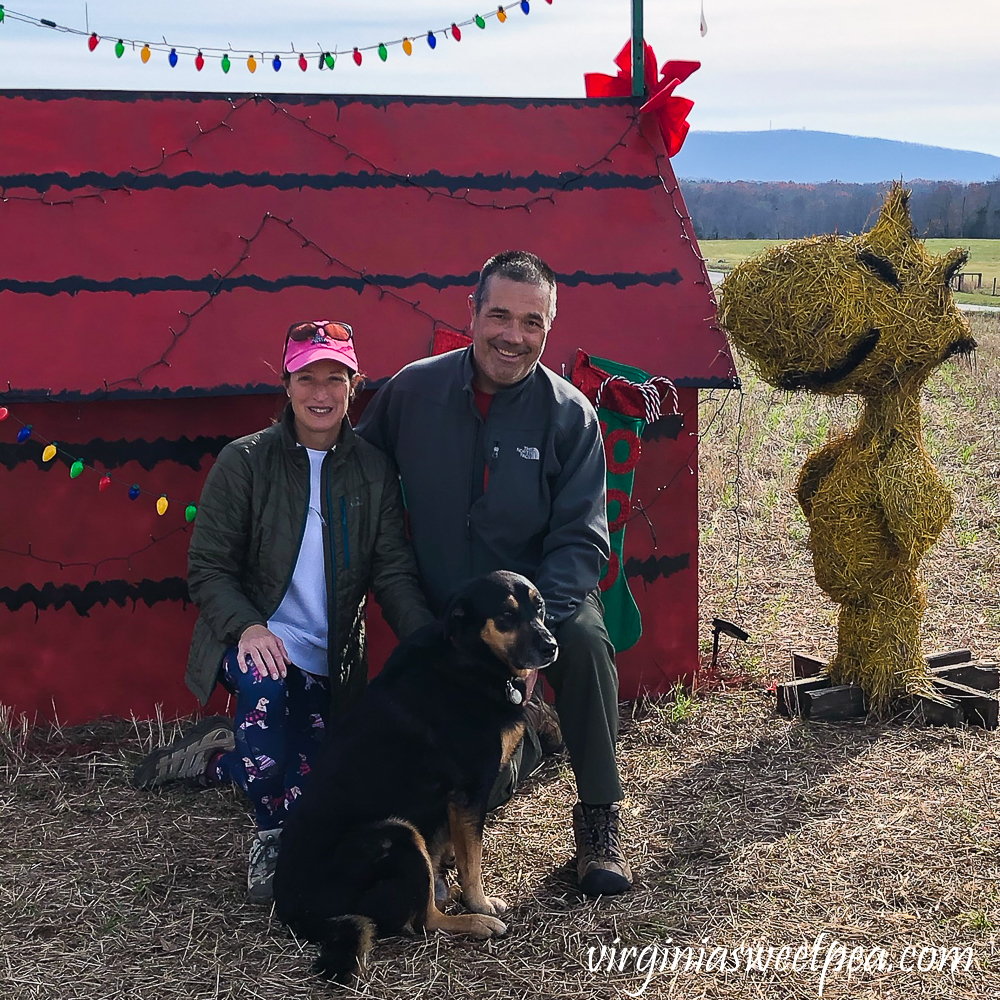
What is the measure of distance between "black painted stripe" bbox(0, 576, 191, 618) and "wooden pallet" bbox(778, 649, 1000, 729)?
2757 mm

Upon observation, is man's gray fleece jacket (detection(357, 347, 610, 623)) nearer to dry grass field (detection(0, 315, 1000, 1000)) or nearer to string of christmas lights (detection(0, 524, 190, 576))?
dry grass field (detection(0, 315, 1000, 1000))

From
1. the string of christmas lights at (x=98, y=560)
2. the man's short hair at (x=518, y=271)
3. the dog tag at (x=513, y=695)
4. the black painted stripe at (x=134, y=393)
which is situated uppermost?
the man's short hair at (x=518, y=271)

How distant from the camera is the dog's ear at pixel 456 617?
A: 133 inches

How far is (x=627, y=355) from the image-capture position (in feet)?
16.3

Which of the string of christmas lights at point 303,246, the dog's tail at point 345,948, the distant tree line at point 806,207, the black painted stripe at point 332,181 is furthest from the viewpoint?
the distant tree line at point 806,207

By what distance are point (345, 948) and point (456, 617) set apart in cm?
99

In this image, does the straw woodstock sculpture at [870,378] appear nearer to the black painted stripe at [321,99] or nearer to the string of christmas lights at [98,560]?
the black painted stripe at [321,99]

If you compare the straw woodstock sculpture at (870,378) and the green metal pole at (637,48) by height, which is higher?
the green metal pole at (637,48)

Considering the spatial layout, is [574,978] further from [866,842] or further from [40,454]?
[40,454]

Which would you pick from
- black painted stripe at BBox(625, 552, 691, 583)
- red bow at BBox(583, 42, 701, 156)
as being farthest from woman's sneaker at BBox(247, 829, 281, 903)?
red bow at BBox(583, 42, 701, 156)

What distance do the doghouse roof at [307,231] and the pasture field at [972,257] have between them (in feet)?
48.1

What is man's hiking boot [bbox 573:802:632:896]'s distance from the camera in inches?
145

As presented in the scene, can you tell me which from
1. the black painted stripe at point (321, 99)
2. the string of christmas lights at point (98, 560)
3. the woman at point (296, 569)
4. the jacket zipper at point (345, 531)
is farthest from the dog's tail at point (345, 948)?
the black painted stripe at point (321, 99)

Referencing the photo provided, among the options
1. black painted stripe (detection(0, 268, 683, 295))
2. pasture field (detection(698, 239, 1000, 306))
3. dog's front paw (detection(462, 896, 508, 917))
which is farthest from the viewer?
pasture field (detection(698, 239, 1000, 306))
